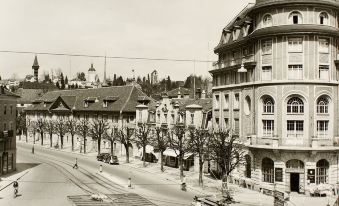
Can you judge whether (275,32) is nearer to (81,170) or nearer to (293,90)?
(293,90)

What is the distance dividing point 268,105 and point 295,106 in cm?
Answer: 297

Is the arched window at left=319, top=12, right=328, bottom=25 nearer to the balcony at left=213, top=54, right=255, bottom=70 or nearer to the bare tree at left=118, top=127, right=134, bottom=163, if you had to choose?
the balcony at left=213, top=54, right=255, bottom=70

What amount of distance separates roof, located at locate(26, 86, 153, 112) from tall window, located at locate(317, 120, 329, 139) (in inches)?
1453

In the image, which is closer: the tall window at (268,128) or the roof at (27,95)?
the tall window at (268,128)

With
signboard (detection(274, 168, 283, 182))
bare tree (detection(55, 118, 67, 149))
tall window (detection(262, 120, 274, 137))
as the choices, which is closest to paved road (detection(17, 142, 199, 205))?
signboard (detection(274, 168, 283, 182))

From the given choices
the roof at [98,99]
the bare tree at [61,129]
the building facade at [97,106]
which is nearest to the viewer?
the building facade at [97,106]

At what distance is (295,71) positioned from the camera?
152 feet

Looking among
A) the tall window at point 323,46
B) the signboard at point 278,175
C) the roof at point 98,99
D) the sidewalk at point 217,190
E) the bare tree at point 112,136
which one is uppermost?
the tall window at point 323,46

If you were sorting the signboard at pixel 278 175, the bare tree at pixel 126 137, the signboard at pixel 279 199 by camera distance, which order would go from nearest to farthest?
the signboard at pixel 279 199 → the signboard at pixel 278 175 → the bare tree at pixel 126 137

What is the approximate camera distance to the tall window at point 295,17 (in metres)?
46.1

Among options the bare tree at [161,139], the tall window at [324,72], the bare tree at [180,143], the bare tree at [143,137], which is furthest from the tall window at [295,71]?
the bare tree at [143,137]

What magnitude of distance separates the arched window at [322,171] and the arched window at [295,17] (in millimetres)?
15047

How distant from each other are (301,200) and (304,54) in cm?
1505

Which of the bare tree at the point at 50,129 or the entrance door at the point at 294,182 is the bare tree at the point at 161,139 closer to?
the entrance door at the point at 294,182
